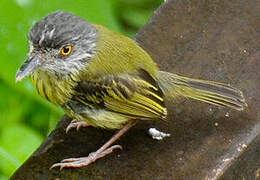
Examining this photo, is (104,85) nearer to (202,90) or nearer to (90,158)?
(90,158)

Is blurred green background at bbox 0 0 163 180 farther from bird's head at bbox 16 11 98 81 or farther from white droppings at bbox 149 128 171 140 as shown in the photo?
white droppings at bbox 149 128 171 140

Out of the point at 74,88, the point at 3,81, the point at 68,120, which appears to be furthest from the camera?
the point at 3,81

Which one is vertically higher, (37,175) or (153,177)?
(37,175)

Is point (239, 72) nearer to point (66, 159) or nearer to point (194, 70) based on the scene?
point (194, 70)

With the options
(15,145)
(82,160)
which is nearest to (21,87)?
(15,145)

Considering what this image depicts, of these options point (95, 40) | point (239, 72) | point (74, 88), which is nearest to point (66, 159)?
point (74, 88)

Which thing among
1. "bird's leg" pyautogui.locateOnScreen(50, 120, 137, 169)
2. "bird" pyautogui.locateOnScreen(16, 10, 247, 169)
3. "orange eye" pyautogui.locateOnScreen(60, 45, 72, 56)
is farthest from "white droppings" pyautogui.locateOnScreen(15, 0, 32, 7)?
"bird's leg" pyautogui.locateOnScreen(50, 120, 137, 169)
